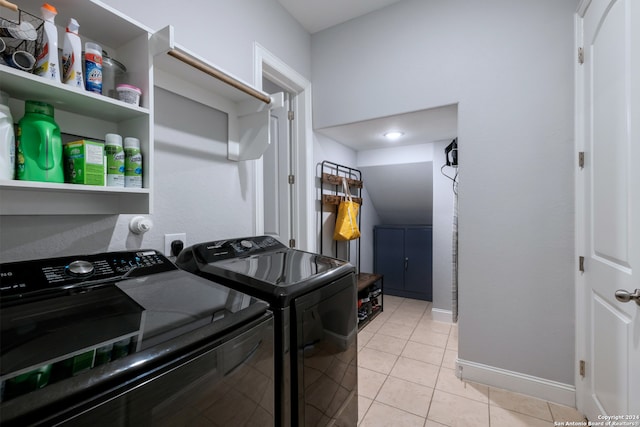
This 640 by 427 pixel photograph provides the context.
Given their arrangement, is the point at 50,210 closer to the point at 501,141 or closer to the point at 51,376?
the point at 51,376

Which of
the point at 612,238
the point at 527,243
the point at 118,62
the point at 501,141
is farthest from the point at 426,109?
the point at 118,62

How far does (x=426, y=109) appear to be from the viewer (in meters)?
2.11

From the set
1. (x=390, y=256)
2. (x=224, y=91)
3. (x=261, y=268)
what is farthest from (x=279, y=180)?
(x=390, y=256)

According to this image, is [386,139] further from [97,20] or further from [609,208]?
[97,20]

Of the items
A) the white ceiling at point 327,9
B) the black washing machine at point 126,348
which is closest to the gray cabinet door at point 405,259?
the white ceiling at point 327,9

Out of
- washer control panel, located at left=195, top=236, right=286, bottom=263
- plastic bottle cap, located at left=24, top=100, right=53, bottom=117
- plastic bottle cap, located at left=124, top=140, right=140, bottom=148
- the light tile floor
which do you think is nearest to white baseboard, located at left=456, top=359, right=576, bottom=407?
the light tile floor

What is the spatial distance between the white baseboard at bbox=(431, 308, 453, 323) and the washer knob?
3185 millimetres

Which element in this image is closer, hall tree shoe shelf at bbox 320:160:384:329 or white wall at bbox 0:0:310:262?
white wall at bbox 0:0:310:262

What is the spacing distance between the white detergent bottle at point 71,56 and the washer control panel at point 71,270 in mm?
571

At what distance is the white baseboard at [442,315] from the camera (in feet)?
10.2

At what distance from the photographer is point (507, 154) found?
1.87 meters

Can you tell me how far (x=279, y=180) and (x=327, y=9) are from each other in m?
1.45

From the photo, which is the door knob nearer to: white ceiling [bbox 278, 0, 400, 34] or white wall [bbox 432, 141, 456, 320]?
white wall [bbox 432, 141, 456, 320]

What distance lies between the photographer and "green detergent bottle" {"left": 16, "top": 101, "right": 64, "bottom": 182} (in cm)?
81
